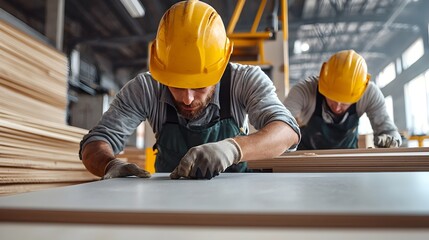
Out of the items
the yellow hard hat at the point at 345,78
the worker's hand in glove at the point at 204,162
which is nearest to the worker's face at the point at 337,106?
the yellow hard hat at the point at 345,78

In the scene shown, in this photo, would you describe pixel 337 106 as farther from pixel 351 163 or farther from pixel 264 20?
pixel 264 20

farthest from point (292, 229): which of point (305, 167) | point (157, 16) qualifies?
point (157, 16)

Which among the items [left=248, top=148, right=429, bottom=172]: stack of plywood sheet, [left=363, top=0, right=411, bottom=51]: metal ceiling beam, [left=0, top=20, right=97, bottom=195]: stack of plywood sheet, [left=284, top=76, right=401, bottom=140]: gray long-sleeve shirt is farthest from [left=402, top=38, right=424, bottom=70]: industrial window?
[left=0, top=20, right=97, bottom=195]: stack of plywood sheet

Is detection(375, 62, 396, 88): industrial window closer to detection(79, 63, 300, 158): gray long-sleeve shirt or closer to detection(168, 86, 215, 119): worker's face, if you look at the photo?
detection(79, 63, 300, 158): gray long-sleeve shirt

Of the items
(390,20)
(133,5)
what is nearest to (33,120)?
(133,5)

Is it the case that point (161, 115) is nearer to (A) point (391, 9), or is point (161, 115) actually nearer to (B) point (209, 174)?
(B) point (209, 174)

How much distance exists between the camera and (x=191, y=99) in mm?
1918

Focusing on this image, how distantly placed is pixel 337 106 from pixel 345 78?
32 cm

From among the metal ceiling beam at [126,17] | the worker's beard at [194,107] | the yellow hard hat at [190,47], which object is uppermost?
the metal ceiling beam at [126,17]

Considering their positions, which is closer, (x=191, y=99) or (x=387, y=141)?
(x=191, y=99)

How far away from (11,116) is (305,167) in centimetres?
174

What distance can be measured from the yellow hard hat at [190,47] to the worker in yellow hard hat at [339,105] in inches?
67.2

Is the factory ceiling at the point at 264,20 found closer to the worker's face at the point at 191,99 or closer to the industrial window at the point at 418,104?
the industrial window at the point at 418,104

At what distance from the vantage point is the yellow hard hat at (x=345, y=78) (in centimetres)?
318
